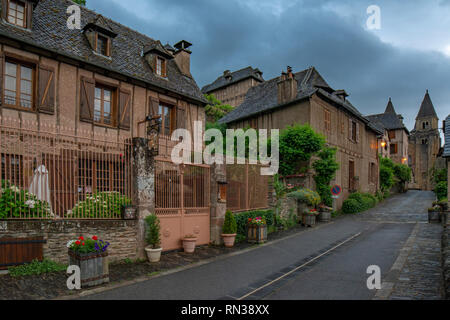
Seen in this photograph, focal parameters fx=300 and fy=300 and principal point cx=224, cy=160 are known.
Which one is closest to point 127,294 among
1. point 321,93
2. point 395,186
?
point 321,93

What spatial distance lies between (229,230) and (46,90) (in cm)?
671

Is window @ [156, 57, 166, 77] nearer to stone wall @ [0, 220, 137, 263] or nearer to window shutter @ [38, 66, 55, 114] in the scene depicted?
window shutter @ [38, 66, 55, 114]

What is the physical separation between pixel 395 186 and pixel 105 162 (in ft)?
111

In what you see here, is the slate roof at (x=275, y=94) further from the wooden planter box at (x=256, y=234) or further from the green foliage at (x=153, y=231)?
the green foliage at (x=153, y=231)

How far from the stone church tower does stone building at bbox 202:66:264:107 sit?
34457 millimetres

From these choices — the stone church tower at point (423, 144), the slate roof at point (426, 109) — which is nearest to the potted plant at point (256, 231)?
the stone church tower at point (423, 144)

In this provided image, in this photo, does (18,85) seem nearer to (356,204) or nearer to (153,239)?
(153,239)

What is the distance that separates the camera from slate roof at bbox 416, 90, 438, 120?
5494 centimetres

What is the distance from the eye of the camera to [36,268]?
16.9 feet

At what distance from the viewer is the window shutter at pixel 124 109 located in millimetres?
10539

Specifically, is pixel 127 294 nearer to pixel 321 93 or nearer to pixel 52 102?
pixel 52 102

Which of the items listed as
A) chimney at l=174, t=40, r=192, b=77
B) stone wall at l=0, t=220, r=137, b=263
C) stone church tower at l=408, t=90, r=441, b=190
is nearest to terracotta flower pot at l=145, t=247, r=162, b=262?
stone wall at l=0, t=220, r=137, b=263

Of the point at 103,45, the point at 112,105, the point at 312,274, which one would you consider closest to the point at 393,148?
the point at 112,105

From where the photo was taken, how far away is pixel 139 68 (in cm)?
1153
